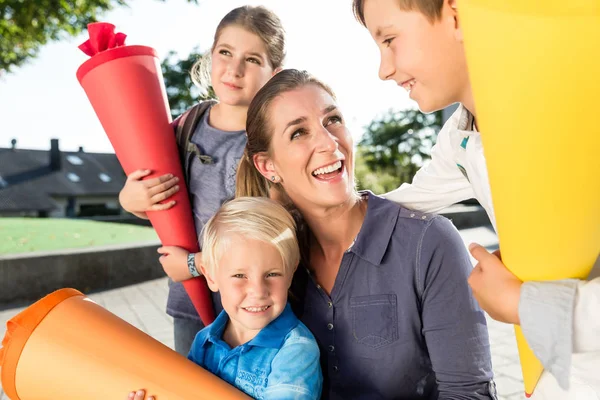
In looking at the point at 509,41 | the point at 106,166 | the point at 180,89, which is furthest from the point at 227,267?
the point at 106,166

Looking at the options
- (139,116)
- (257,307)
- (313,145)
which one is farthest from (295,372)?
(139,116)

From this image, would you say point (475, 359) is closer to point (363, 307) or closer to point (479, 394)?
point (479, 394)

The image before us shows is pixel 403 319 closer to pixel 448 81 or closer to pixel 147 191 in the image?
pixel 448 81

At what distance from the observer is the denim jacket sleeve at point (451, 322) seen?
1722 mm

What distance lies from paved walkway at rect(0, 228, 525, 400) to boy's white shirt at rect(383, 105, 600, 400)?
258cm

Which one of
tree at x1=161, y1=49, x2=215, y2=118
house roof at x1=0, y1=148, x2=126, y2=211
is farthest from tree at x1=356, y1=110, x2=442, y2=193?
house roof at x1=0, y1=148, x2=126, y2=211

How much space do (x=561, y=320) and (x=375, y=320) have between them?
0.82m

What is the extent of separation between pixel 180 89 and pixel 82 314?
31.8 meters

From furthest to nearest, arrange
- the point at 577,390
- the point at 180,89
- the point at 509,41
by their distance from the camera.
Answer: the point at 180,89 → the point at 577,390 → the point at 509,41

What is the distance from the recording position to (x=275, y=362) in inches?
66.0

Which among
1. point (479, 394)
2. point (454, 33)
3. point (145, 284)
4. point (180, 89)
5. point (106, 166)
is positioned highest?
point (454, 33)

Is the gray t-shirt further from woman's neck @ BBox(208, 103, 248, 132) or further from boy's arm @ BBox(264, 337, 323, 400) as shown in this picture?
boy's arm @ BBox(264, 337, 323, 400)

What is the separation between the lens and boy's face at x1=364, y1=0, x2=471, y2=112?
4.66ft

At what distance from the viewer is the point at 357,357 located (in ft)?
6.07
